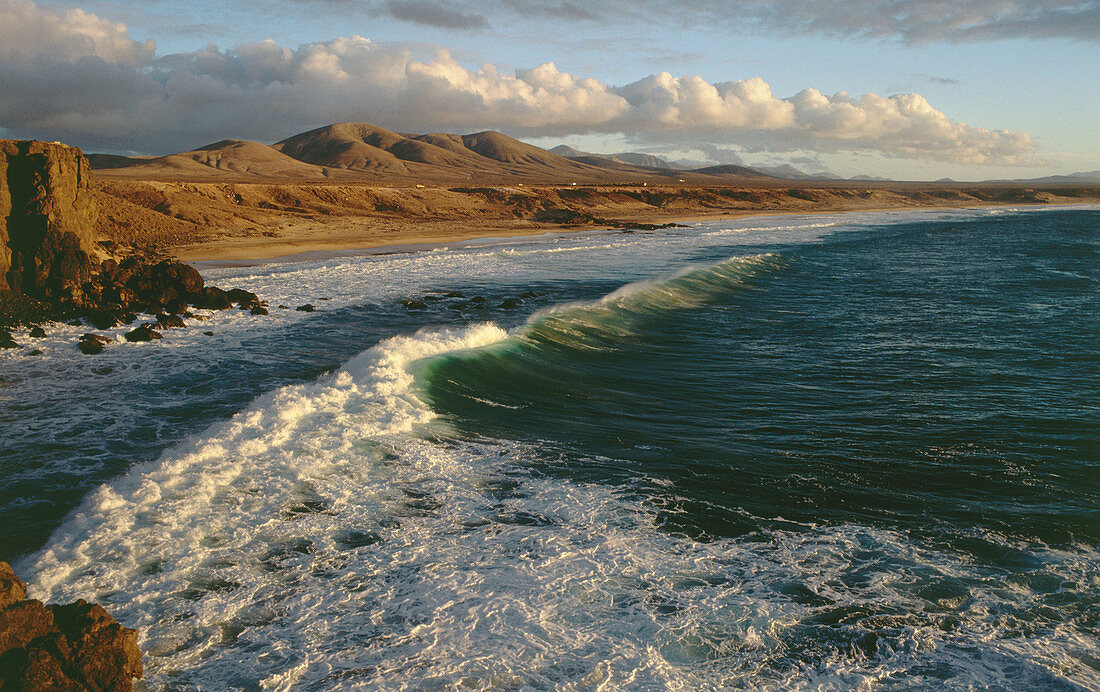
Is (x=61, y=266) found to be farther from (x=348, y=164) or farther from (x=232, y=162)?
(x=348, y=164)

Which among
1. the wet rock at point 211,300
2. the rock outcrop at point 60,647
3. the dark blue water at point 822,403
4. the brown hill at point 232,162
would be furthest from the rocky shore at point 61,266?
the brown hill at point 232,162

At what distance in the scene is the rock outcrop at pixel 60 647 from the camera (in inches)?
181

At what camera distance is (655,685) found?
507cm

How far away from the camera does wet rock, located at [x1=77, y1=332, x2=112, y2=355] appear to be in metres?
14.6

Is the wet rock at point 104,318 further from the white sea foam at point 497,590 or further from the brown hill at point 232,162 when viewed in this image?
the brown hill at point 232,162

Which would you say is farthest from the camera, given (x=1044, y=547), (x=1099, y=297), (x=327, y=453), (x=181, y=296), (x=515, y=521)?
(x=1099, y=297)

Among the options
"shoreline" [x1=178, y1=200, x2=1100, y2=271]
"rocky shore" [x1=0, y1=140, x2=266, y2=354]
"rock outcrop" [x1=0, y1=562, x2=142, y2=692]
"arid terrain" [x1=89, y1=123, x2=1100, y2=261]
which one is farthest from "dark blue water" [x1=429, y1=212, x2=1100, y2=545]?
"arid terrain" [x1=89, y1=123, x2=1100, y2=261]

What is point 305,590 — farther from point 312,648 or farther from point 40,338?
point 40,338

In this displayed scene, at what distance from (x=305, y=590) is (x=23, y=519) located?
375cm

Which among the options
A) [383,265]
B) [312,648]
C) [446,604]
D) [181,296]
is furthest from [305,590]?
[383,265]

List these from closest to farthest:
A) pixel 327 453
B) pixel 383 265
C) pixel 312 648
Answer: pixel 312 648 → pixel 327 453 → pixel 383 265

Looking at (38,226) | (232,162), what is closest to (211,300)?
(38,226)

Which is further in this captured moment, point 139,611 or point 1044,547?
point 1044,547

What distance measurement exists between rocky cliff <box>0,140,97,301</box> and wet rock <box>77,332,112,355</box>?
313cm
